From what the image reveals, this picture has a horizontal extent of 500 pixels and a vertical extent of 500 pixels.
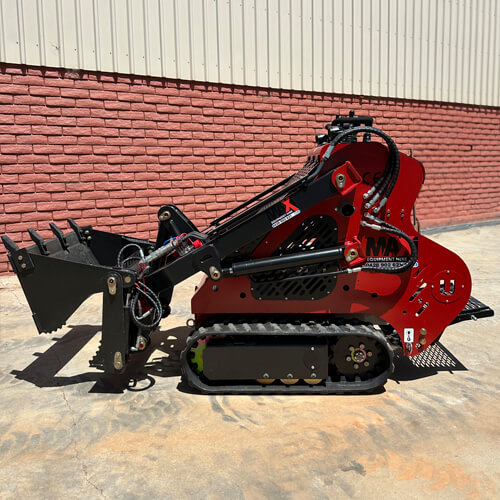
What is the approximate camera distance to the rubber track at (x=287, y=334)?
13.4 ft

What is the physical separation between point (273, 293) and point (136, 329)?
1.20 m

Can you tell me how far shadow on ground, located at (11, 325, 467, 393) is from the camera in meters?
4.46

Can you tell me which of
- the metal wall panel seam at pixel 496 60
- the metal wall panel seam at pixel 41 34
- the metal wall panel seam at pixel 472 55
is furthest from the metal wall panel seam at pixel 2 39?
the metal wall panel seam at pixel 496 60

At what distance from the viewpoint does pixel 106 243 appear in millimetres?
5281

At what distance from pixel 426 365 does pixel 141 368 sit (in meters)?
2.64

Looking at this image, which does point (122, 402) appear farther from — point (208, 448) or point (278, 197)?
point (278, 197)

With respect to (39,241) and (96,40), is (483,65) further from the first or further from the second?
(39,241)

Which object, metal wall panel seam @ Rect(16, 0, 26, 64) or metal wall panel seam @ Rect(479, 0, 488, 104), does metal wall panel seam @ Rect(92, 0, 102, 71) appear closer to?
metal wall panel seam @ Rect(16, 0, 26, 64)

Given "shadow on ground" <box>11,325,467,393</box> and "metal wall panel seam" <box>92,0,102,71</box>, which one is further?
"metal wall panel seam" <box>92,0,102,71</box>

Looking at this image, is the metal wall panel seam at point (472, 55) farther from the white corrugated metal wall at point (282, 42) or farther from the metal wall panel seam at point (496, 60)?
the metal wall panel seam at point (496, 60)

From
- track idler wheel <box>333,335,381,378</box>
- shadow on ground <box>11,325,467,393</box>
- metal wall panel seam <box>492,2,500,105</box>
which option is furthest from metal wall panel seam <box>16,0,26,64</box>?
metal wall panel seam <box>492,2,500,105</box>

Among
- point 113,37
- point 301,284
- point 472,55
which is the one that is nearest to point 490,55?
point 472,55

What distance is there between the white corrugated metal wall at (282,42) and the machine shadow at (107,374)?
4.77 metres

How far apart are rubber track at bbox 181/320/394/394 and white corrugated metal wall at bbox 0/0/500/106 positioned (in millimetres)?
5874
